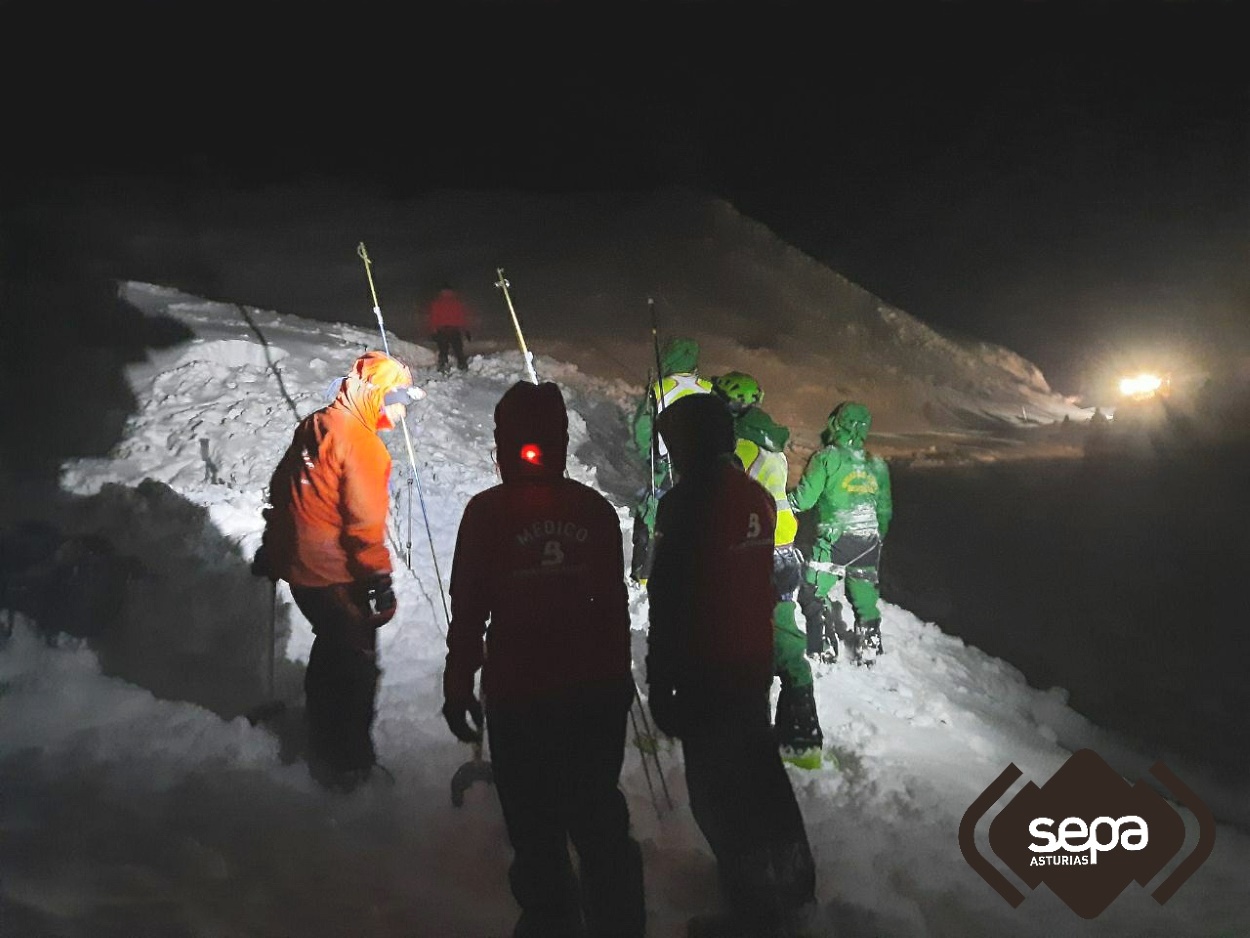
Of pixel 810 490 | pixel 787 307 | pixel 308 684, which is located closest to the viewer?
pixel 308 684

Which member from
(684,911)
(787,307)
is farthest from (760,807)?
(787,307)

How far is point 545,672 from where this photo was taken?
2535 millimetres

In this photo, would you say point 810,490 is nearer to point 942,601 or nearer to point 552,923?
point 552,923

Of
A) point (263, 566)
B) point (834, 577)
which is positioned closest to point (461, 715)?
point (263, 566)

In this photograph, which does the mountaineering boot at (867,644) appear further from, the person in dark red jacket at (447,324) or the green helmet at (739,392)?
the person in dark red jacket at (447,324)

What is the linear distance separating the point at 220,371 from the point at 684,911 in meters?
7.42

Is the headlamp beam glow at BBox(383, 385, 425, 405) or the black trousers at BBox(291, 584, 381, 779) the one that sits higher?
the headlamp beam glow at BBox(383, 385, 425, 405)

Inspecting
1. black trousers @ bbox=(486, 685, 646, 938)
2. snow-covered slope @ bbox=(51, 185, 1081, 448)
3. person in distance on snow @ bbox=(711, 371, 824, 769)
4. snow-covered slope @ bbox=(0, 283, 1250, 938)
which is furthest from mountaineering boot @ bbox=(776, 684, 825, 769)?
snow-covered slope @ bbox=(51, 185, 1081, 448)

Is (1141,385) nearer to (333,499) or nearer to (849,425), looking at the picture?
(849,425)

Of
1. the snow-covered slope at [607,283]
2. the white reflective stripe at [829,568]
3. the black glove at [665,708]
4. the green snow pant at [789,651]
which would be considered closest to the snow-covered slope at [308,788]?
the green snow pant at [789,651]

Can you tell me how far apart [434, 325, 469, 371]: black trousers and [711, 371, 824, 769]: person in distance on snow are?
23.3 ft

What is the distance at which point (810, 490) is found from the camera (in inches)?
227

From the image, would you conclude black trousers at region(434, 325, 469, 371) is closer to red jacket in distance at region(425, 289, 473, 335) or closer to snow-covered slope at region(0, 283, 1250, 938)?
red jacket in distance at region(425, 289, 473, 335)

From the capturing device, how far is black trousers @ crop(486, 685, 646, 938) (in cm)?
253
